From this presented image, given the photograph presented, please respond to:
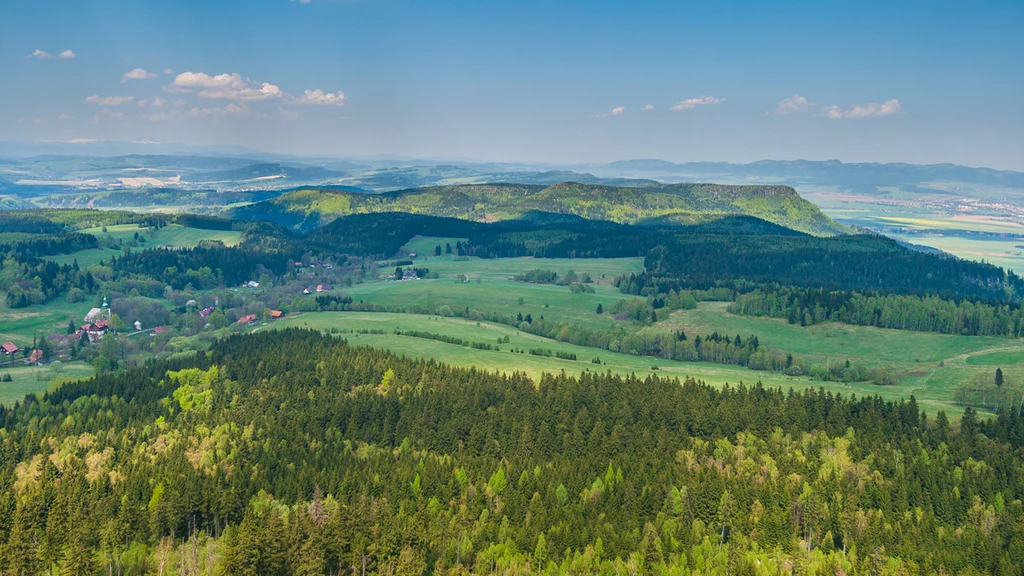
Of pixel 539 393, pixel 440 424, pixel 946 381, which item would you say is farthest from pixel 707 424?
pixel 946 381

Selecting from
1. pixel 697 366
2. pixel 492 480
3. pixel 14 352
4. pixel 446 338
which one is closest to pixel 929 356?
pixel 697 366

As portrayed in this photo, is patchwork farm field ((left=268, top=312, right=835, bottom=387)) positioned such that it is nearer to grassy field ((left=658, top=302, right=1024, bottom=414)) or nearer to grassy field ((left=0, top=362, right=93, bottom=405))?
grassy field ((left=658, top=302, right=1024, bottom=414))

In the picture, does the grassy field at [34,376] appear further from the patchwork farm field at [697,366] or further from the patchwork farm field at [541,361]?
the patchwork farm field at [697,366]

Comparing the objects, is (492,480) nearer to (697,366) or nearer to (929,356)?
(697,366)

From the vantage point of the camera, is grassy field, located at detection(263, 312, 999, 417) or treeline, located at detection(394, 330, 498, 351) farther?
treeline, located at detection(394, 330, 498, 351)

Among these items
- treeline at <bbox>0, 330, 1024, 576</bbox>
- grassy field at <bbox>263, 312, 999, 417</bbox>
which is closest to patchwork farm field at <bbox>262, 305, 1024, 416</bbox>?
grassy field at <bbox>263, 312, 999, 417</bbox>

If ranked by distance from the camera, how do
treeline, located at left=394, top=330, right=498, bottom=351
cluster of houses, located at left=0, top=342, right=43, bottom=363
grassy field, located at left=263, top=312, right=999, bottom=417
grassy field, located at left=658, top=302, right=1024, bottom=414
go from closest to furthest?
grassy field, located at left=263, top=312, right=999, bottom=417 < grassy field, located at left=658, top=302, right=1024, bottom=414 < treeline, located at left=394, top=330, right=498, bottom=351 < cluster of houses, located at left=0, top=342, right=43, bottom=363

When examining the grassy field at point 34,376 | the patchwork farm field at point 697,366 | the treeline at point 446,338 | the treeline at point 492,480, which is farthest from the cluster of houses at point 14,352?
the treeline at point 446,338
